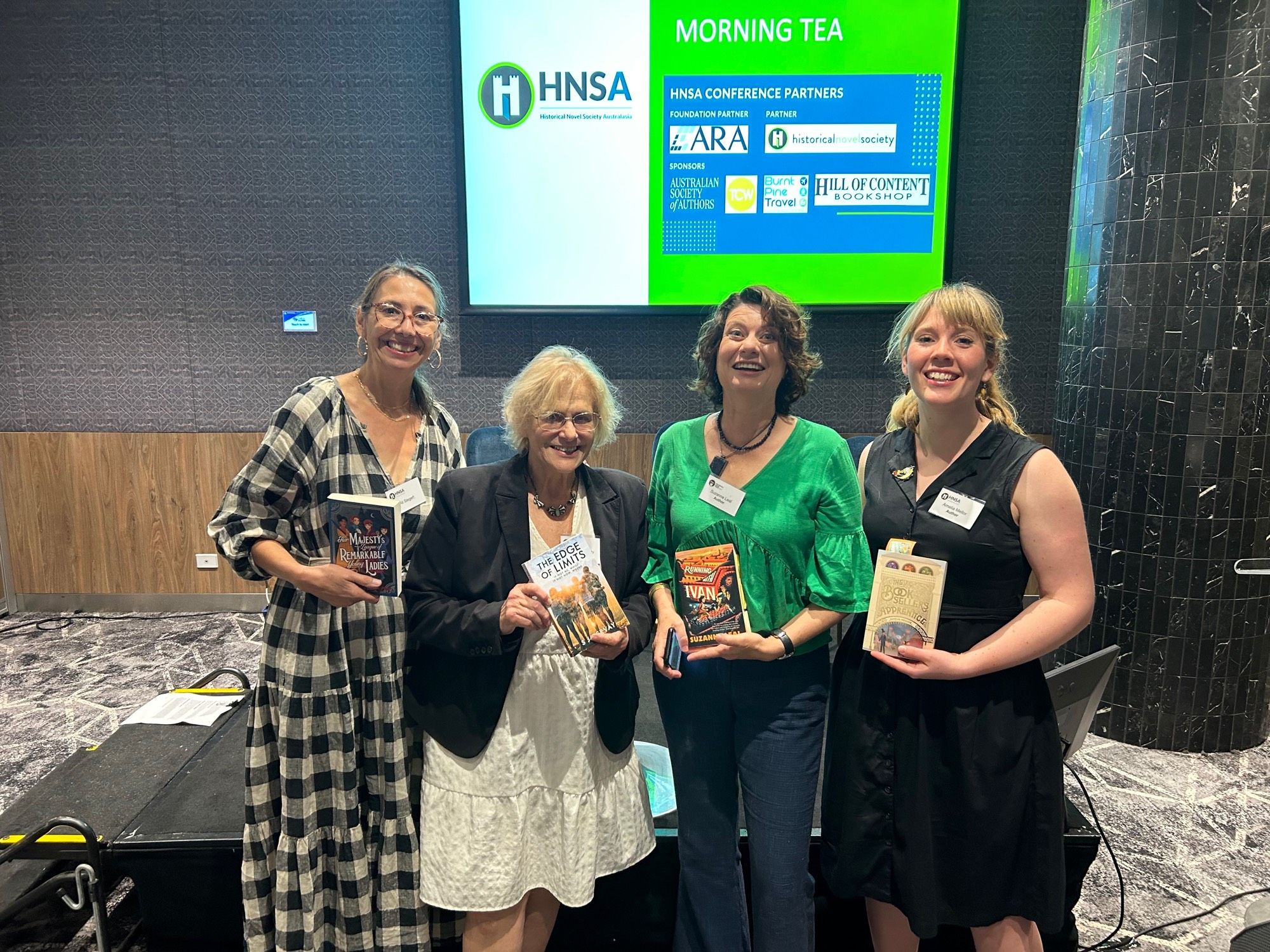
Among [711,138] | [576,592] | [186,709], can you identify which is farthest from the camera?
[711,138]

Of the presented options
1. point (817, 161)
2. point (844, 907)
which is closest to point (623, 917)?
point (844, 907)

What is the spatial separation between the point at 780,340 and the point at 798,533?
0.38m

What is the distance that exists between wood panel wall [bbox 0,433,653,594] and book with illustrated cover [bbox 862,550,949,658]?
3.09 metres

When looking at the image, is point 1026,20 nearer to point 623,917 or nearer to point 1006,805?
point 1006,805

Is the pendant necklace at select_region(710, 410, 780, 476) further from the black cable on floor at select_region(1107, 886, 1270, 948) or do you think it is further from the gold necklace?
the black cable on floor at select_region(1107, 886, 1270, 948)

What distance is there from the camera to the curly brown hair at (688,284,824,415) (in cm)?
160

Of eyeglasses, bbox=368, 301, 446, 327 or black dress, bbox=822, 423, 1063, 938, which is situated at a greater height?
eyeglasses, bbox=368, 301, 446, 327

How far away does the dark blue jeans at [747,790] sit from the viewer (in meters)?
1.57

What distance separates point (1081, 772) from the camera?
3084 mm

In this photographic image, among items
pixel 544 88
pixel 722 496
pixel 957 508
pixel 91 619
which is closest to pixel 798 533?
pixel 722 496

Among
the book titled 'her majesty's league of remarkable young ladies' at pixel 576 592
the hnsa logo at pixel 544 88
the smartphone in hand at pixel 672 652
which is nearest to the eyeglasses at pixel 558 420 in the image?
the book titled 'her majesty's league of remarkable young ladies' at pixel 576 592

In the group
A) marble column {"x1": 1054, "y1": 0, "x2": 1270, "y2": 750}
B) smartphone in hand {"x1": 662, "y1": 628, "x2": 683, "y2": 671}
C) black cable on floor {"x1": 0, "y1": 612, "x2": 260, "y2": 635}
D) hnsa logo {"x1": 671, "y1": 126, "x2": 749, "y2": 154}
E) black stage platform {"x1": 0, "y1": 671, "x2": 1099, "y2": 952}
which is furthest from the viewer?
black cable on floor {"x1": 0, "y1": 612, "x2": 260, "y2": 635}

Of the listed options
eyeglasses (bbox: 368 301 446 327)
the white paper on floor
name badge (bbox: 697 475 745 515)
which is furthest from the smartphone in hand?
the white paper on floor

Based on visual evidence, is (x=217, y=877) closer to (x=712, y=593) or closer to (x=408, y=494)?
(x=408, y=494)
